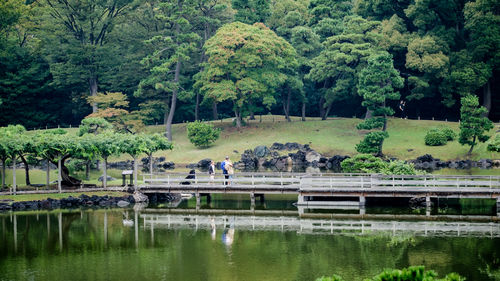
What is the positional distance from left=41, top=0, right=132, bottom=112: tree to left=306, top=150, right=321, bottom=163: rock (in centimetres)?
2630

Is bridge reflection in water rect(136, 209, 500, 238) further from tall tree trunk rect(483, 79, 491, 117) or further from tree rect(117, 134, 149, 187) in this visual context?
tall tree trunk rect(483, 79, 491, 117)

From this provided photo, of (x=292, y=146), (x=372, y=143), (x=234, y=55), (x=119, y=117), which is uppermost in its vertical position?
(x=234, y=55)

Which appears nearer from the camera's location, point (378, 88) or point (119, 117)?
Result: point (378, 88)

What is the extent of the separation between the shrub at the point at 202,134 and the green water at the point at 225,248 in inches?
1374

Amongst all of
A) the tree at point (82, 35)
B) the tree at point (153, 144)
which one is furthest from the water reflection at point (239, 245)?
the tree at point (82, 35)

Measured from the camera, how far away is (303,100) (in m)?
77.2

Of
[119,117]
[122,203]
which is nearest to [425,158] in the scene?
[122,203]

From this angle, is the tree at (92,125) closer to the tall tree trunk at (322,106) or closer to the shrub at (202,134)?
the shrub at (202,134)

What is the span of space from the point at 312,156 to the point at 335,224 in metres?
34.4

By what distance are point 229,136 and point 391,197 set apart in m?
37.1

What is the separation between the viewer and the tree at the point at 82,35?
74.1 metres

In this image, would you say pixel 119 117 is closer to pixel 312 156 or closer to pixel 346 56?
pixel 312 156

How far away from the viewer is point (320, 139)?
69750 mm

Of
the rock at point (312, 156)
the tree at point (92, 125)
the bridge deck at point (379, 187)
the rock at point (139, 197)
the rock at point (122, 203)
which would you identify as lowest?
the rock at point (122, 203)
